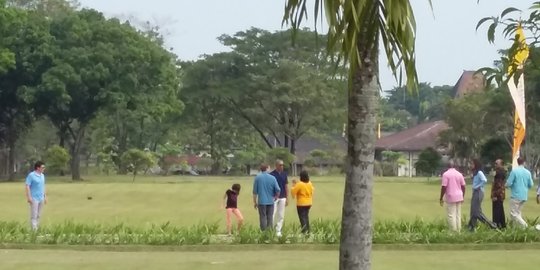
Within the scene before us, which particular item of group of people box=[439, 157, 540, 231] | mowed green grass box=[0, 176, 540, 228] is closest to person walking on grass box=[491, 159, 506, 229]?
group of people box=[439, 157, 540, 231]

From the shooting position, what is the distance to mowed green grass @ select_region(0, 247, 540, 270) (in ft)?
47.0

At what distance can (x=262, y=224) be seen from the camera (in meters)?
19.6

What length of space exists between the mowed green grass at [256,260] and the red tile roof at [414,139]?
83.1 m

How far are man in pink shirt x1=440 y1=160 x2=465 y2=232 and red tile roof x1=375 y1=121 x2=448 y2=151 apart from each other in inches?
3131

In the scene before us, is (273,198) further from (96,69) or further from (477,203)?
(96,69)

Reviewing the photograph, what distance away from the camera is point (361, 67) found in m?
7.47

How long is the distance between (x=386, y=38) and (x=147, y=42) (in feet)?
187

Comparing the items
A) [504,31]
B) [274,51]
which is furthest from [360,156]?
[274,51]

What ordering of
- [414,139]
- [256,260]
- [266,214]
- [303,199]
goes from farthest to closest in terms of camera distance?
[414,139] < [303,199] < [266,214] < [256,260]

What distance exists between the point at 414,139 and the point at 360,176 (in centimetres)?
9735

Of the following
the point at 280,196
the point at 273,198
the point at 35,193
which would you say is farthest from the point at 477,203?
the point at 35,193

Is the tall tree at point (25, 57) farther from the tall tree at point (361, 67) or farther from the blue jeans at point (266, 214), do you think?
the tall tree at point (361, 67)

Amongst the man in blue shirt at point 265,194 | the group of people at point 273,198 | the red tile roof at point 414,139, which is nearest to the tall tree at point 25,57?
the group of people at point 273,198

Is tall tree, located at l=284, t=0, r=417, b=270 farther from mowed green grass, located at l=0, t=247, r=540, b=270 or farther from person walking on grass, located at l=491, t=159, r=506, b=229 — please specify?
person walking on grass, located at l=491, t=159, r=506, b=229
